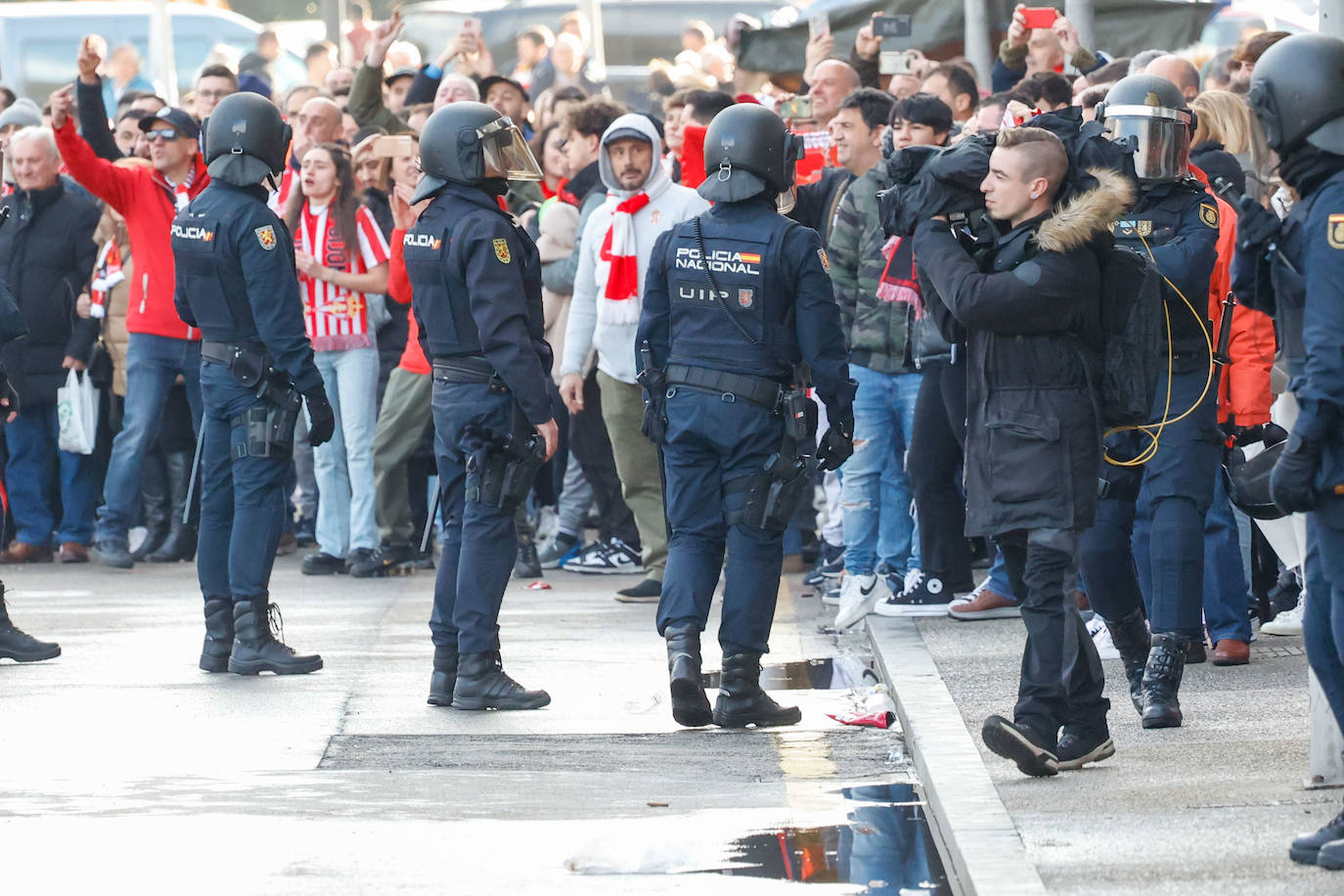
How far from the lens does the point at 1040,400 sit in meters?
6.20

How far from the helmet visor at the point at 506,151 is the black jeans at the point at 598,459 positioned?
349 cm

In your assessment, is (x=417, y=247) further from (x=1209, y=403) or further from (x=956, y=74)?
(x=956, y=74)

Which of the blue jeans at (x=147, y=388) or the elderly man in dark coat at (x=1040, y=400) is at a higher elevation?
the elderly man in dark coat at (x=1040, y=400)

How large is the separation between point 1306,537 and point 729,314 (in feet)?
8.37

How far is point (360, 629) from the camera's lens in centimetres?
990

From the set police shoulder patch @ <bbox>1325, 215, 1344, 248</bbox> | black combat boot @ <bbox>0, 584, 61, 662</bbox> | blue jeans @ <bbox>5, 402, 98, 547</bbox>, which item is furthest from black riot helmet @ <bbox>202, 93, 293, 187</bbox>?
police shoulder patch @ <bbox>1325, 215, 1344, 248</bbox>

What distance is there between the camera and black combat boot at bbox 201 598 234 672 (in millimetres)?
8805

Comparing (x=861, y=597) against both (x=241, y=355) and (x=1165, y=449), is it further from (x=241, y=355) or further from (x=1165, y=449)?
(x=241, y=355)

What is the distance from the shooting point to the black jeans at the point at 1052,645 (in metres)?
6.21

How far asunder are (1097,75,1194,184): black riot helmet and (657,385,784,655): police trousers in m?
1.55

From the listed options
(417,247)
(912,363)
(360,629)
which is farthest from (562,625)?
(417,247)

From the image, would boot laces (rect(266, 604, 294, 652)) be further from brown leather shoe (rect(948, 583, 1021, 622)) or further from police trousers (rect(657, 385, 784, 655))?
brown leather shoe (rect(948, 583, 1021, 622))

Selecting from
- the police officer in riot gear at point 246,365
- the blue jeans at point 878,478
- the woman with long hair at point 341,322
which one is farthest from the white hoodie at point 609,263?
the police officer in riot gear at point 246,365

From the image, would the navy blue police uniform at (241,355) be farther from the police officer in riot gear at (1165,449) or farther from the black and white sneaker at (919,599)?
the police officer in riot gear at (1165,449)
